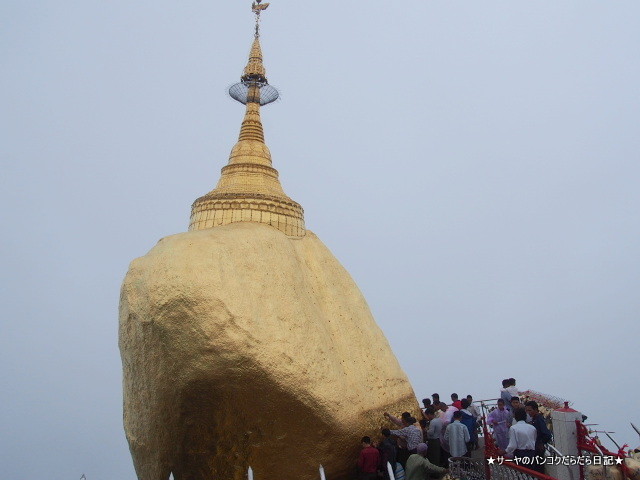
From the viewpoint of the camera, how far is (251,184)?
12.8 metres

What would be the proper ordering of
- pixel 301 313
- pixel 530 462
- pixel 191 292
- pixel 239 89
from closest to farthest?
pixel 530 462 → pixel 191 292 → pixel 301 313 → pixel 239 89

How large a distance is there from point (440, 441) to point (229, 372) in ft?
11.5

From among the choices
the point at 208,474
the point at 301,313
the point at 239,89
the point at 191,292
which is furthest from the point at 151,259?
the point at 239,89

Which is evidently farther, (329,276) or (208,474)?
(329,276)

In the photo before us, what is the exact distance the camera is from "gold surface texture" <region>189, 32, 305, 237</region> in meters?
11.5

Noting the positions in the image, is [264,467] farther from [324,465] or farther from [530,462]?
[530,462]

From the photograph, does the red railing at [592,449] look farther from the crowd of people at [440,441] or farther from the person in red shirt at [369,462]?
the person in red shirt at [369,462]

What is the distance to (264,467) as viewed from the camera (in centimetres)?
781

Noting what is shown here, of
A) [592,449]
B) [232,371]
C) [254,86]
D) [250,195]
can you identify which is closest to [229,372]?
[232,371]

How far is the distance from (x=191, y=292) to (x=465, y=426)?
4.55 metres

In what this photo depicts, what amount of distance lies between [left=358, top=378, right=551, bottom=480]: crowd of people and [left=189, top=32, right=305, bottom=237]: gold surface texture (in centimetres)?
489

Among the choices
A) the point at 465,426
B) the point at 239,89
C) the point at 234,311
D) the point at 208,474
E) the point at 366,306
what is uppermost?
the point at 239,89

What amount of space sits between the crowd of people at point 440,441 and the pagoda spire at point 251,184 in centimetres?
492

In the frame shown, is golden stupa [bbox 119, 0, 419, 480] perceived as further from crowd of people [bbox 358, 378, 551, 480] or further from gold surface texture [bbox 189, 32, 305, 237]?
gold surface texture [bbox 189, 32, 305, 237]
